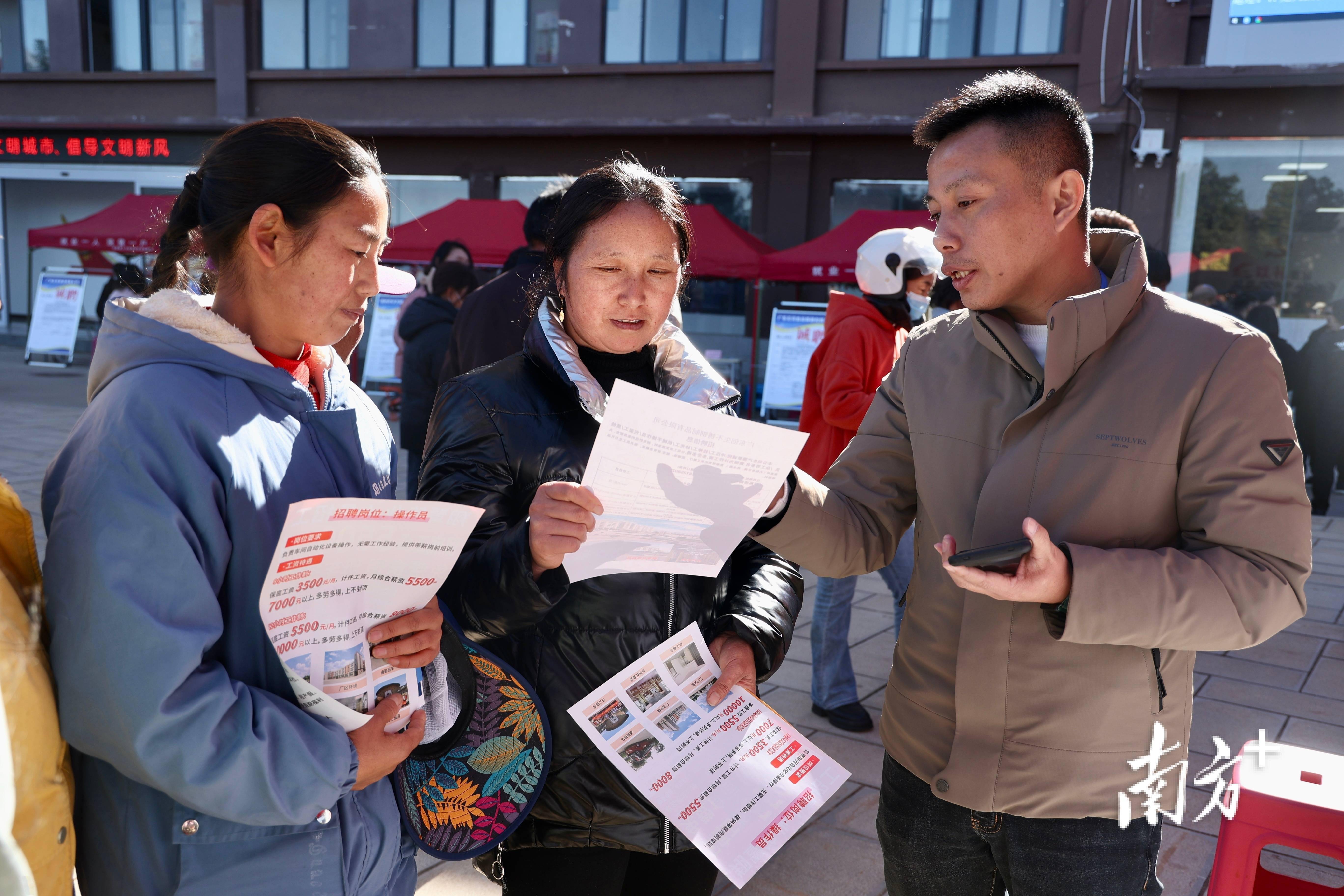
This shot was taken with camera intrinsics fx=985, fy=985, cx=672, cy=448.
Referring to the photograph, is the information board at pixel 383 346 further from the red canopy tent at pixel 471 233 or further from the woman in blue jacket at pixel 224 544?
the woman in blue jacket at pixel 224 544

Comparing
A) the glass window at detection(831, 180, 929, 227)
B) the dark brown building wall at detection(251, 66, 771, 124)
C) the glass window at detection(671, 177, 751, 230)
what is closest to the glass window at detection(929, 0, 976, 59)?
the glass window at detection(831, 180, 929, 227)

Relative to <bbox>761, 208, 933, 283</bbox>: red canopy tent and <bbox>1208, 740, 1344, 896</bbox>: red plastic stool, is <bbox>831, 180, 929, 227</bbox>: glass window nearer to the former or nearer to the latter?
<bbox>761, 208, 933, 283</bbox>: red canopy tent

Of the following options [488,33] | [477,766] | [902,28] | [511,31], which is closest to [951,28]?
[902,28]

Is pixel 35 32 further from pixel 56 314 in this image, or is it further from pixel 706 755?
pixel 706 755

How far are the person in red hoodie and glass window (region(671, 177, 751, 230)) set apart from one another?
10.9m

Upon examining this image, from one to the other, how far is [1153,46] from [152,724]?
46.1ft

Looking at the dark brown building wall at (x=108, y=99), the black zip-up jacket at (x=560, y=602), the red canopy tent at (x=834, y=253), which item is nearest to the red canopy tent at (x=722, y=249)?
the red canopy tent at (x=834, y=253)

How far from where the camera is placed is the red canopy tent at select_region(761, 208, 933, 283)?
10.5 meters

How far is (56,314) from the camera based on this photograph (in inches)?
637

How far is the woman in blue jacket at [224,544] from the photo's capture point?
1196 mm

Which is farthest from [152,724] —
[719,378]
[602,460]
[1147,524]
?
[1147,524]

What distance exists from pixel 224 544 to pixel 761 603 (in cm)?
101

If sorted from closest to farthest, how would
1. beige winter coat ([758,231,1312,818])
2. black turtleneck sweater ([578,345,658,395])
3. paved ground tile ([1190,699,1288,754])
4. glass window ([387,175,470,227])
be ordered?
beige winter coat ([758,231,1312,818]) → black turtleneck sweater ([578,345,658,395]) → paved ground tile ([1190,699,1288,754]) → glass window ([387,175,470,227])

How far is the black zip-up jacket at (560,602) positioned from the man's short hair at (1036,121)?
87 centimetres
